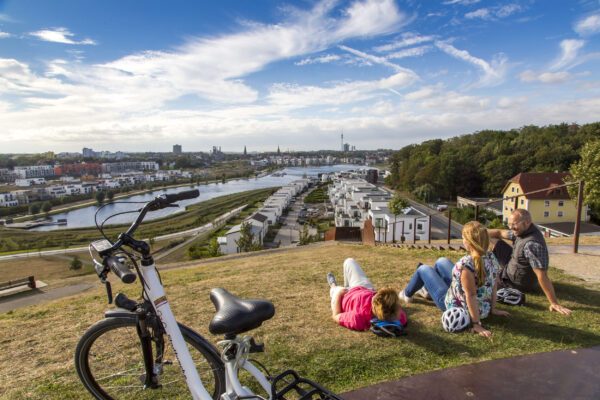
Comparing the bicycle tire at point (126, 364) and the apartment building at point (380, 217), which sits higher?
the bicycle tire at point (126, 364)

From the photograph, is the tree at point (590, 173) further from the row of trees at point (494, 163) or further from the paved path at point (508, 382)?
the row of trees at point (494, 163)

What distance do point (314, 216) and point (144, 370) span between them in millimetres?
47136

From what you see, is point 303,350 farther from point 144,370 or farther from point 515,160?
point 515,160

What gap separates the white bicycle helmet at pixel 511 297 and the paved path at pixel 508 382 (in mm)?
1080

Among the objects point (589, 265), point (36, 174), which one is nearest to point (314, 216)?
point (589, 265)

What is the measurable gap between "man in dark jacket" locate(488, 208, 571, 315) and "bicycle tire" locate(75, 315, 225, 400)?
3313 millimetres

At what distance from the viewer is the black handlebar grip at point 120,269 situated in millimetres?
1583

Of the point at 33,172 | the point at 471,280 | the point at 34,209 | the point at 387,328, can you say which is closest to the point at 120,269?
the point at 387,328

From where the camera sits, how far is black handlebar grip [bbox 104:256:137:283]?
1583 millimetres

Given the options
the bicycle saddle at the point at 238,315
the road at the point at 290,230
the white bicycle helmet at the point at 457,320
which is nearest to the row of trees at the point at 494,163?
the road at the point at 290,230

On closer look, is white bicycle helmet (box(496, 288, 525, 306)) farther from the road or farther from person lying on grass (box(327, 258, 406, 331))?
the road

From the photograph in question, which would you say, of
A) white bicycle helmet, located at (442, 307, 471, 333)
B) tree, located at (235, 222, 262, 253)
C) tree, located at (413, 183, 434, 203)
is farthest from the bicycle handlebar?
tree, located at (413, 183, 434, 203)

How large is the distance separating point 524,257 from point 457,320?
1231 millimetres

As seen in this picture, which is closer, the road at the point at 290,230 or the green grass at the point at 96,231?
the road at the point at 290,230
